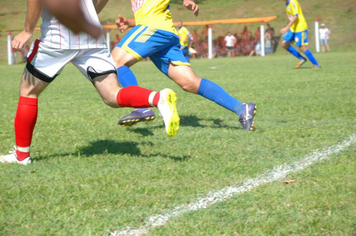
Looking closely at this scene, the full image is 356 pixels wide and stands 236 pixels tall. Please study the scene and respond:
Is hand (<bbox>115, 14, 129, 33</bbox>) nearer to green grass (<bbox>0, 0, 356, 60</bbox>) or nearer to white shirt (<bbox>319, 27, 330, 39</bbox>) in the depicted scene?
green grass (<bbox>0, 0, 356, 60</bbox>)

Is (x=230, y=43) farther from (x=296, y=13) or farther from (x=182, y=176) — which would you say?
(x=182, y=176)

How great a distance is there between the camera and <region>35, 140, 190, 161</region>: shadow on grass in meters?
3.69

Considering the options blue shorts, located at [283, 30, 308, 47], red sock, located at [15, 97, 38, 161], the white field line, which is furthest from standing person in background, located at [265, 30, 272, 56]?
red sock, located at [15, 97, 38, 161]

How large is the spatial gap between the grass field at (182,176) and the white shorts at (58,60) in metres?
0.65

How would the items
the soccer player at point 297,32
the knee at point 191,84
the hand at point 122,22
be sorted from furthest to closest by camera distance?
1. the soccer player at point 297,32
2. the knee at point 191,84
3. the hand at point 122,22

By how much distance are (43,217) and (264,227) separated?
41.4 inches

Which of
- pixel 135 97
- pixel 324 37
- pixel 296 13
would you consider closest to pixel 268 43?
pixel 324 37

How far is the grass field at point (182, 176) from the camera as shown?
2.22 meters

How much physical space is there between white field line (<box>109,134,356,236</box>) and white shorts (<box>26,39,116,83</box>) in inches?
49.4

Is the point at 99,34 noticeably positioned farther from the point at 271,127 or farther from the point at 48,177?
the point at 271,127

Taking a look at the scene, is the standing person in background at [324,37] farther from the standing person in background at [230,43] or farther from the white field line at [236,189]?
the white field line at [236,189]

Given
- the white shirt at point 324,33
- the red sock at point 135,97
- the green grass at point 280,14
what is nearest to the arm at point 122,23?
the red sock at point 135,97

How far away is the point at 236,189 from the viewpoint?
→ 277cm

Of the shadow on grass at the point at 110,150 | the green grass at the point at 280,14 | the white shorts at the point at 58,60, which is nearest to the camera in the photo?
the white shorts at the point at 58,60
